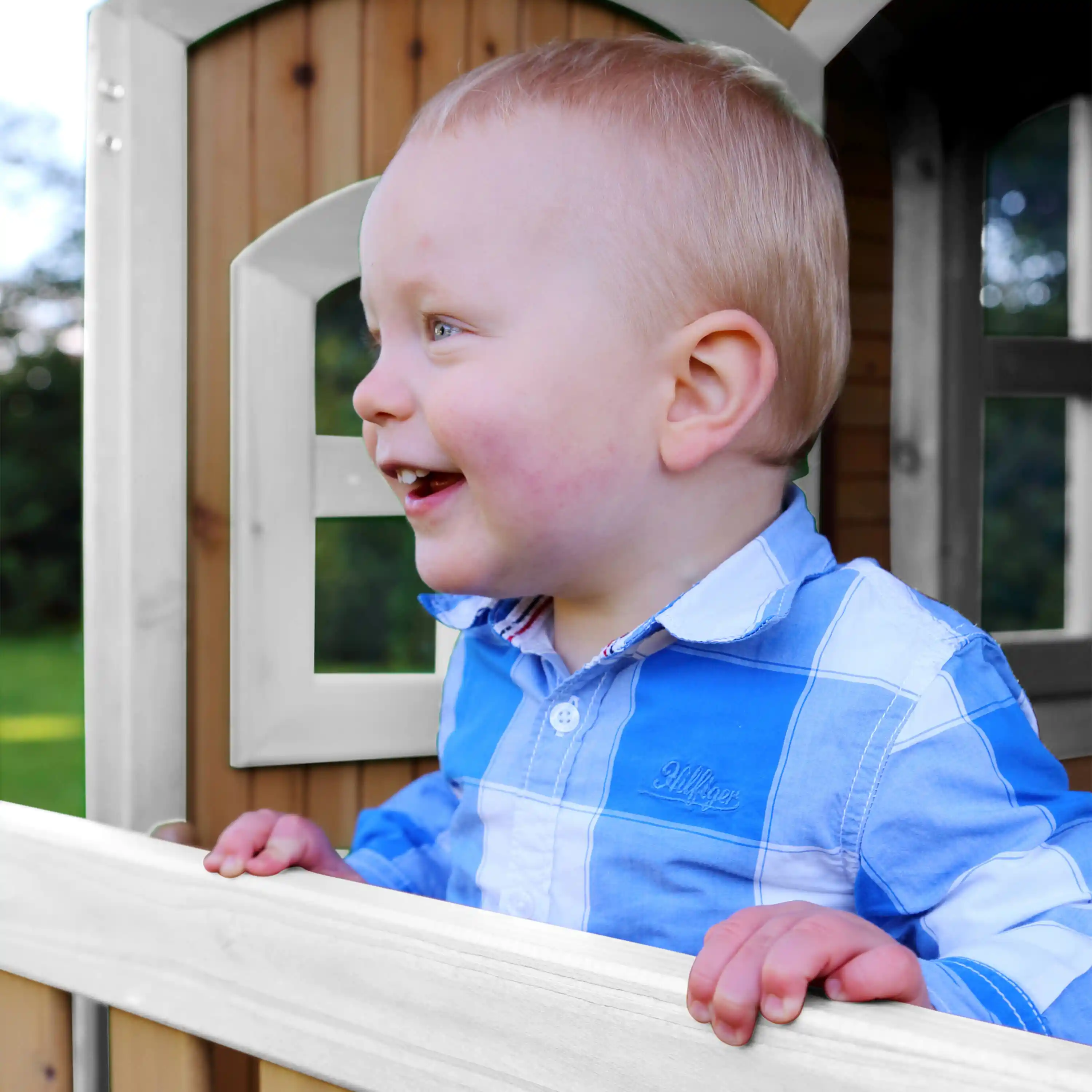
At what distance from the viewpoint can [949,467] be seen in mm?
2186

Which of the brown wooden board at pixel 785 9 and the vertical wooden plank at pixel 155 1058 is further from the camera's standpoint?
the brown wooden board at pixel 785 9

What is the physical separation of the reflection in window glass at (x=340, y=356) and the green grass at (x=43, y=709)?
238 centimetres

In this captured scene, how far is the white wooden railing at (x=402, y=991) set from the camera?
58 cm

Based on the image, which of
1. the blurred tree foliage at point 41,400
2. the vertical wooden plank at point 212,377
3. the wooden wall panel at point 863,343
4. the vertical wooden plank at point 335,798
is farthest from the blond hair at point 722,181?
the blurred tree foliage at point 41,400

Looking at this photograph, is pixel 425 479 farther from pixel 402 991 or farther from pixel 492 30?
pixel 492 30

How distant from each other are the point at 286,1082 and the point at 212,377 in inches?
35.3

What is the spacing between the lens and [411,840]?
135 centimetres

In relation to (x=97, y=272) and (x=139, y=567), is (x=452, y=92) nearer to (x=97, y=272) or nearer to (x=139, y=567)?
(x=97, y=272)

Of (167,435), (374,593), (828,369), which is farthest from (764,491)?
(374,593)

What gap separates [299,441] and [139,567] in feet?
0.82

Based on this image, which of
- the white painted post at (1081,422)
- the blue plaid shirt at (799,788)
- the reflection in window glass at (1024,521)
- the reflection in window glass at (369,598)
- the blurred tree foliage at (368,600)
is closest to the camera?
the blue plaid shirt at (799,788)

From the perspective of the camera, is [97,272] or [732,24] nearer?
[97,272]

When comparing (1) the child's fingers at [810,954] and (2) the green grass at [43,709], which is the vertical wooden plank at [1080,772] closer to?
(1) the child's fingers at [810,954]

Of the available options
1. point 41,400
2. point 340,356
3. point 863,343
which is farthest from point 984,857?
point 41,400
